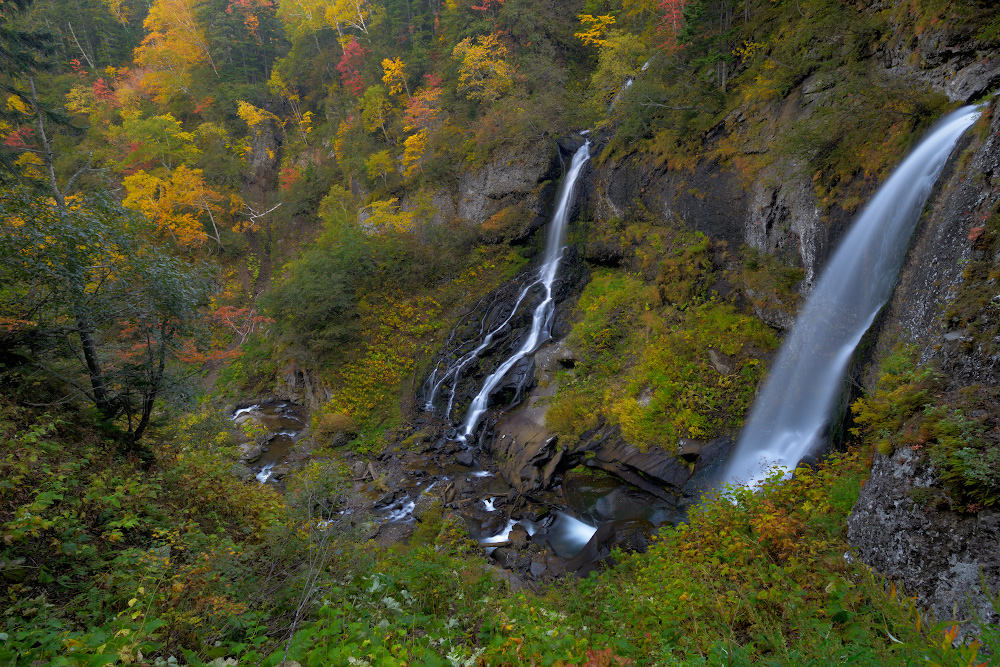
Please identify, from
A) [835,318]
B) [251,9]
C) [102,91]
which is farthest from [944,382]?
[251,9]

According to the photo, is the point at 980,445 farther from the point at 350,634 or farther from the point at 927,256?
the point at 350,634

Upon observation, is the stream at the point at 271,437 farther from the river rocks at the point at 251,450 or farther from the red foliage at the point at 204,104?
the red foliage at the point at 204,104

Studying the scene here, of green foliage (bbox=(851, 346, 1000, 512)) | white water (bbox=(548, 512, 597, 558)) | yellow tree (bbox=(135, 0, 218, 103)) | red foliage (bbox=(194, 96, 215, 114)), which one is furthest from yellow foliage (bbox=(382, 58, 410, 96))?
green foliage (bbox=(851, 346, 1000, 512))

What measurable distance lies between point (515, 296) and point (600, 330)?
442cm

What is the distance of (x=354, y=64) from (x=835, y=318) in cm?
2966

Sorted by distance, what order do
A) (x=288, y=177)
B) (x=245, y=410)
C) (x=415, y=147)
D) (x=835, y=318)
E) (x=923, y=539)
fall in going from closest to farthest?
(x=923, y=539) → (x=835, y=318) → (x=245, y=410) → (x=415, y=147) → (x=288, y=177)

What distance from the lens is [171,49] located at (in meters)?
29.2

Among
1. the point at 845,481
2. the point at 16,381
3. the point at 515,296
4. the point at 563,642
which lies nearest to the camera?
the point at 563,642

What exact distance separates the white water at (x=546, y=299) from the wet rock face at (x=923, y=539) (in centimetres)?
969

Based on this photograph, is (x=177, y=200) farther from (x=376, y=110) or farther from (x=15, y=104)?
(x=376, y=110)

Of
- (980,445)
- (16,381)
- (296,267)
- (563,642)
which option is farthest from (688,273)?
(296,267)

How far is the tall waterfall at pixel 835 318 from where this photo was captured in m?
6.27

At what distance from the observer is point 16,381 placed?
16.5 feet

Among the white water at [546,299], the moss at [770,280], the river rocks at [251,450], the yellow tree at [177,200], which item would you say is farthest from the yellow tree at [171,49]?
the moss at [770,280]
